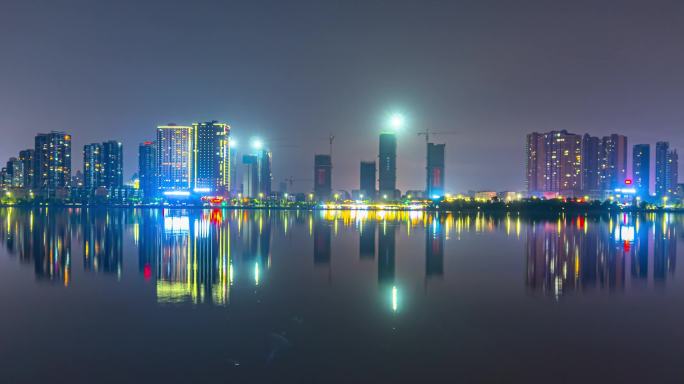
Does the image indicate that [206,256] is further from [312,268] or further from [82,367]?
[82,367]

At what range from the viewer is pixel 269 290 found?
20.6 meters

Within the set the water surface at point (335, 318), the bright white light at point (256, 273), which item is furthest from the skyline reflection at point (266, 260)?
the water surface at point (335, 318)

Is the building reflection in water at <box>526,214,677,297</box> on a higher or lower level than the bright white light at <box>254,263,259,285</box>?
lower

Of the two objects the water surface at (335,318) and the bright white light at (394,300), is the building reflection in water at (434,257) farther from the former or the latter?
the bright white light at (394,300)

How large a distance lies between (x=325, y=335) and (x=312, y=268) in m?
12.7

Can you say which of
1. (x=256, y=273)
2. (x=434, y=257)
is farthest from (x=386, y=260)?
(x=256, y=273)

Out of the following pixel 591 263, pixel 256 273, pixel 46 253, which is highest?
pixel 256 273

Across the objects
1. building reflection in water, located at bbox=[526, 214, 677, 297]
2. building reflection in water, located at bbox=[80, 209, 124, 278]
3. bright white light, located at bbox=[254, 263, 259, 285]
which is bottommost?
building reflection in water, located at bbox=[526, 214, 677, 297]

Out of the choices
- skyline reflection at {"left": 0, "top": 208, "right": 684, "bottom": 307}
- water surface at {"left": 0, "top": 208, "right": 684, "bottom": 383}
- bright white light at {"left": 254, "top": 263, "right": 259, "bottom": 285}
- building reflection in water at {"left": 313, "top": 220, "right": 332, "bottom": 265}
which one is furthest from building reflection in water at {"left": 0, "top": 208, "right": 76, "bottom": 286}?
building reflection in water at {"left": 313, "top": 220, "right": 332, "bottom": 265}

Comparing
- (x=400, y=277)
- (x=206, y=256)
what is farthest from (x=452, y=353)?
(x=206, y=256)

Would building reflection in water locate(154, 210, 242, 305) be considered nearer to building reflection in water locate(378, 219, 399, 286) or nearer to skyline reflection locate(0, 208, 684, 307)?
skyline reflection locate(0, 208, 684, 307)

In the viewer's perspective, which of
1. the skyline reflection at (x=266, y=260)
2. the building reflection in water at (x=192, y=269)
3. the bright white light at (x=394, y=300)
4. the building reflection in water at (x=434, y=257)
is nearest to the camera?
the bright white light at (x=394, y=300)

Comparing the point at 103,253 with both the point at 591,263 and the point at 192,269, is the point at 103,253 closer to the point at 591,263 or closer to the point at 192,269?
the point at 192,269

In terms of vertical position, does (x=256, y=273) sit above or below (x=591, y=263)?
above
